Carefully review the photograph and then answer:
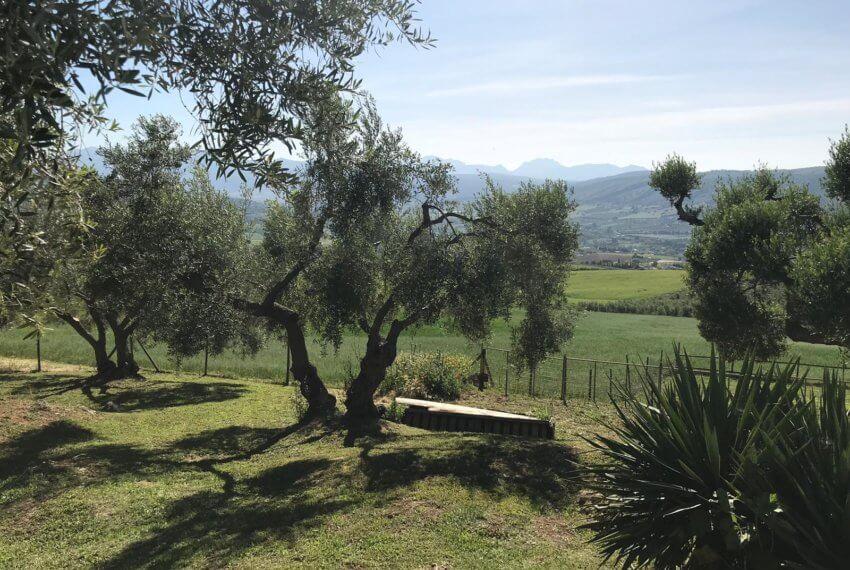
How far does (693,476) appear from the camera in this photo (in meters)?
4.93

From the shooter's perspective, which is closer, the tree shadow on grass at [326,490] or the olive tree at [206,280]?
the tree shadow on grass at [326,490]

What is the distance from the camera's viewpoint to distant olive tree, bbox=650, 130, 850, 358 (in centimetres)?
1235

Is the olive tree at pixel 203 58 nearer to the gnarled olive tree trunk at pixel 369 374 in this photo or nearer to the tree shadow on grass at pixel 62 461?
the tree shadow on grass at pixel 62 461

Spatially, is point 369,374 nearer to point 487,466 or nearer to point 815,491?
point 487,466

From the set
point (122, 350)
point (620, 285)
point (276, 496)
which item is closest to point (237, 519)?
point (276, 496)

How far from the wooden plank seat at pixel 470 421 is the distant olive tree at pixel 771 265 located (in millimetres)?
5403

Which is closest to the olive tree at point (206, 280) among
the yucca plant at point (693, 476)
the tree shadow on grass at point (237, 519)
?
the tree shadow on grass at point (237, 519)

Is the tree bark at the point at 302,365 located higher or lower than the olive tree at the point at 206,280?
lower

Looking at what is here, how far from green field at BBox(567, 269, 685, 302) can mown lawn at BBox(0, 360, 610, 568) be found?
7375cm

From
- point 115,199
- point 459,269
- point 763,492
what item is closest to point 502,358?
point 459,269

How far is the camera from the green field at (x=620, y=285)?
294ft

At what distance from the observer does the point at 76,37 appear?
3.52m

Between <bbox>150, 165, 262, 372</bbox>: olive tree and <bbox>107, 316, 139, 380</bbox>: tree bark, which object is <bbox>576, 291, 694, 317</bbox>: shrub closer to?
<bbox>107, 316, 139, 380</bbox>: tree bark


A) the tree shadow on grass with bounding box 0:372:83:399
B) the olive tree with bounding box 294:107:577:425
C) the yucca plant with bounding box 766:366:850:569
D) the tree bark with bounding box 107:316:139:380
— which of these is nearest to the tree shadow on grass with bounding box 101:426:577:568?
the olive tree with bounding box 294:107:577:425
